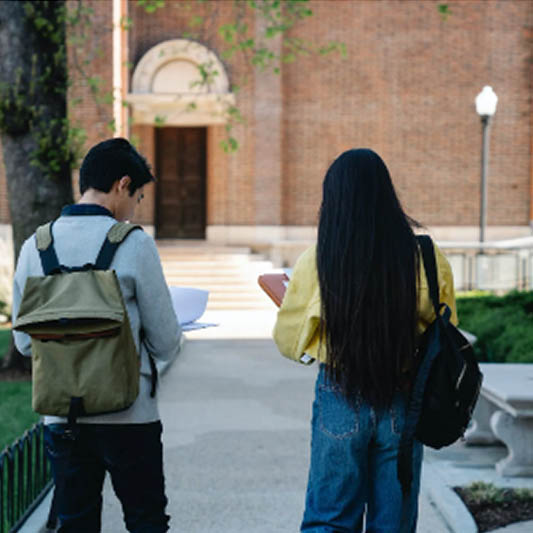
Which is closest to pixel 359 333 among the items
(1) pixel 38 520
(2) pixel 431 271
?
(2) pixel 431 271

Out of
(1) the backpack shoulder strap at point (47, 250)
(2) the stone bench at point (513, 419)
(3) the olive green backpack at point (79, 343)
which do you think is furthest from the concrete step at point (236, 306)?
(3) the olive green backpack at point (79, 343)

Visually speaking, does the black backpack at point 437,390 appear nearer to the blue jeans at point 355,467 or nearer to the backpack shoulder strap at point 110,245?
the blue jeans at point 355,467

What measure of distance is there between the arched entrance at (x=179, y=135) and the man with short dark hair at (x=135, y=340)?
1824 centimetres

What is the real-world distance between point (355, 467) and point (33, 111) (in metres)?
7.17

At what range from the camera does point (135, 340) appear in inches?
109

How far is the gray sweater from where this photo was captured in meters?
2.71

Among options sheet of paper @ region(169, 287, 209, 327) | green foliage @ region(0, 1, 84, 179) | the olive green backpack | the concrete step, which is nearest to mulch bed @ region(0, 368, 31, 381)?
green foliage @ region(0, 1, 84, 179)

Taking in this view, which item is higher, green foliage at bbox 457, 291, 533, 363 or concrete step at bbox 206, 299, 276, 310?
green foliage at bbox 457, 291, 533, 363

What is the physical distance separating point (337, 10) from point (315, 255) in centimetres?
1989

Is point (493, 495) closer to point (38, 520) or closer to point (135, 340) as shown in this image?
point (38, 520)

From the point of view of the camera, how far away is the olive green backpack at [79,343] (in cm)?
255

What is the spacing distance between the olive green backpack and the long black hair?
0.65 metres

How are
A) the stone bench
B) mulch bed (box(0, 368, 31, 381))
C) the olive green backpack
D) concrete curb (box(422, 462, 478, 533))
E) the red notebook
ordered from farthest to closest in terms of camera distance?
mulch bed (box(0, 368, 31, 381)) < the stone bench < concrete curb (box(422, 462, 478, 533)) < the red notebook < the olive green backpack

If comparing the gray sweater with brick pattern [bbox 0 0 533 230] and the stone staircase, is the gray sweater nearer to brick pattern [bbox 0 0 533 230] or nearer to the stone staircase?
the stone staircase
